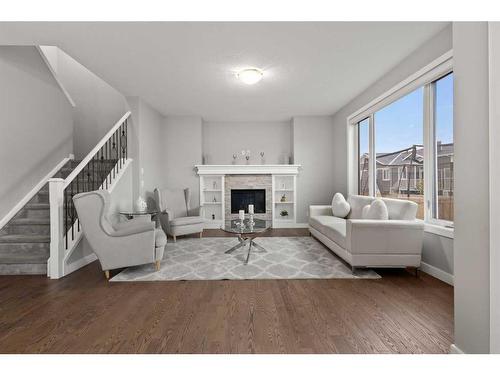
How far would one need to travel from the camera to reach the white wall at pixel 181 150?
6.40 metres

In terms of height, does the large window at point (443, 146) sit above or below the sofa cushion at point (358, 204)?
above

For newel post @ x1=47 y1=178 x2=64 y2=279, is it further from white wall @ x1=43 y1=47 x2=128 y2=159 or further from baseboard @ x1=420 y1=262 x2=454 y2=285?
baseboard @ x1=420 y1=262 x2=454 y2=285

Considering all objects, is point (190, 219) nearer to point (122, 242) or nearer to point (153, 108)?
point (122, 242)

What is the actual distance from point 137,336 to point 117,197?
3.10 metres

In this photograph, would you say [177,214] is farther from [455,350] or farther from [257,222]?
[455,350]

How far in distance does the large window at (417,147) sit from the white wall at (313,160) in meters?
1.55

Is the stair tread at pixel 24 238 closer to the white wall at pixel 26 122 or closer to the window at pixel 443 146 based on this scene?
the white wall at pixel 26 122

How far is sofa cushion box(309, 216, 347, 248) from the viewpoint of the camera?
3447mm

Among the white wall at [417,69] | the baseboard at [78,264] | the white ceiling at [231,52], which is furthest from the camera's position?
the baseboard at [78,264]

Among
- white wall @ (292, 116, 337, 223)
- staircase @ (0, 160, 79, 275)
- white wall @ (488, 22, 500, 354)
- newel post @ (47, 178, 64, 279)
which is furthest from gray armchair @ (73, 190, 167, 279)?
white wall @ (292, 116, 337, 223)

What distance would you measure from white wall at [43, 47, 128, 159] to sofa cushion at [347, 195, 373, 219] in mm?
5514

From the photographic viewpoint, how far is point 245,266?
3.38m

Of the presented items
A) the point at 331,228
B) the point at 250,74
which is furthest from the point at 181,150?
the point at 331,228

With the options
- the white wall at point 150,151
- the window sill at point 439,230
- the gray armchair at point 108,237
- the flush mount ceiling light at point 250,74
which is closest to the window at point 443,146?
the window sill at point 439,230
